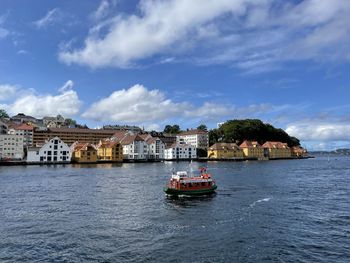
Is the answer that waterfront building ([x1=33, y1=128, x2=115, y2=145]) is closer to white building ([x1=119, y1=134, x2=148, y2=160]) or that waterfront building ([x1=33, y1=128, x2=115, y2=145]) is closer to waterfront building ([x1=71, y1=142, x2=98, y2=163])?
white building ([x1=119, y1=134, x2=148, y2=160])

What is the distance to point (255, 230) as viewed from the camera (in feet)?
93.2

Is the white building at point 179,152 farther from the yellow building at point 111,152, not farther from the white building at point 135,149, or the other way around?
the yellow building at point 111,152

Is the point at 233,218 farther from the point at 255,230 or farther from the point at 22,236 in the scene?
the point at 22,236

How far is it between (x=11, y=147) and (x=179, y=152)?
7305cm

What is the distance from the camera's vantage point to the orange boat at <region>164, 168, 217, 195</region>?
46250mm

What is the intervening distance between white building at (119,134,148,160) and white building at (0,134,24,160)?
43.1 meters

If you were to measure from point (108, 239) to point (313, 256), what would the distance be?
44.7 feet

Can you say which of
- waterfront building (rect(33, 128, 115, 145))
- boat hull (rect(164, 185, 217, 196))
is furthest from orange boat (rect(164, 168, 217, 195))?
waterfront building (rect(33, 128, 115, 145))

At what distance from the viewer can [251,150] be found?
627ft

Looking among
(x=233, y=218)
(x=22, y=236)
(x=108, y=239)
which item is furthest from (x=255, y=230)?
(x=22, y=236)

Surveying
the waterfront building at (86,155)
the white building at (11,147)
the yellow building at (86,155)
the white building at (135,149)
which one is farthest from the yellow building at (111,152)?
the white building at (11,147)

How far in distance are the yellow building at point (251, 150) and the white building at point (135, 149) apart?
56.0 m

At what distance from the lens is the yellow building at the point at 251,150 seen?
190m

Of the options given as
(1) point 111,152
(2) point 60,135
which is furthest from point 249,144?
(2) point 60,135
